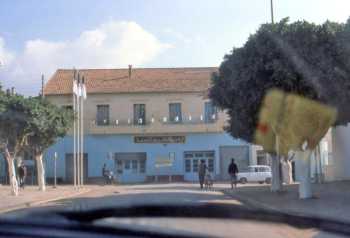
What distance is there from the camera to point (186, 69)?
59000 mm

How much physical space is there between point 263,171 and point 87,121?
1533cm

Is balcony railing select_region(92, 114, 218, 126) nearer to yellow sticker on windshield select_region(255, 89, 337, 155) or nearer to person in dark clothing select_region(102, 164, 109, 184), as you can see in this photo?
person in dark clothing select_region(102, 164, 109, 184)

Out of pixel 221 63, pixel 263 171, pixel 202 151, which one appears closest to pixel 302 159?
pixel 221 63

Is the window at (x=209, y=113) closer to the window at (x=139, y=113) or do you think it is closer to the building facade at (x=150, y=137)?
the building facade at (x=150, y=137)

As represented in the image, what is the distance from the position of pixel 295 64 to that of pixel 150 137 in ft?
110

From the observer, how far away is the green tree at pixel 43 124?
33594mm

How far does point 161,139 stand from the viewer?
5369 cm

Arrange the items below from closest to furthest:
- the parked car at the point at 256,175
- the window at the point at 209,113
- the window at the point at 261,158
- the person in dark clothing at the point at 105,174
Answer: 1. the parked car at the point at 256,175
2. the person in dark clothing at the point at 105,174
3. the window at the point at 209,113
4. the window at the point at 261,158

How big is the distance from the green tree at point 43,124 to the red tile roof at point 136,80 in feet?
54.6

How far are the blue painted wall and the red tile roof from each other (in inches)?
156

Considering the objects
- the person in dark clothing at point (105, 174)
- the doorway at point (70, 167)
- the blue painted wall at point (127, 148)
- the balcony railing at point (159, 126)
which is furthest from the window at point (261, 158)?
the doorway at point (70, 167)

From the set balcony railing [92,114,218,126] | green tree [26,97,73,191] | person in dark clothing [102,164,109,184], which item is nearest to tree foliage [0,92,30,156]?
green tree [26,97,73,191]

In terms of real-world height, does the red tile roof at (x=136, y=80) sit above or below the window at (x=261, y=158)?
above

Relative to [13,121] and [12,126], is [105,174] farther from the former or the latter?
[13,121]
